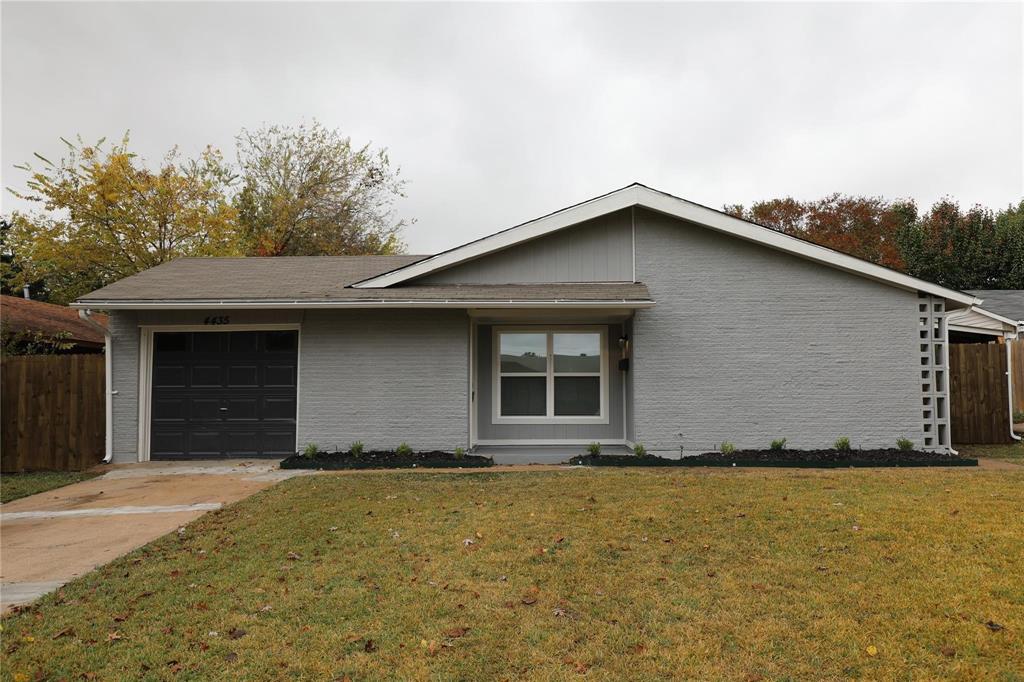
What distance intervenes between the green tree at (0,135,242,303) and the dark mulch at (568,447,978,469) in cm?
1920

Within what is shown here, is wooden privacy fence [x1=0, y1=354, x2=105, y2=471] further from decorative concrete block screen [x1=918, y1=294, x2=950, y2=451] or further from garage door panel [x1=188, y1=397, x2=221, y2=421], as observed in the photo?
decorative concrete block screen [x1=918, y1=294, x2=950, y2=451]

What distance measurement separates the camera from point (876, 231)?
3641cm

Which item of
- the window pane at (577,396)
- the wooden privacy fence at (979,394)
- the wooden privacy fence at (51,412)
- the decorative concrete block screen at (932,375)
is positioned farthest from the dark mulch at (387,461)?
the wooden privacy fence at (979,394)

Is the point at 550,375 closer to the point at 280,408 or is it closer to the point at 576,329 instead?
the point at 576,329

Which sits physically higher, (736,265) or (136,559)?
(736,265)

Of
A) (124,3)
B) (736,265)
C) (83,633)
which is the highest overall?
(124,3)

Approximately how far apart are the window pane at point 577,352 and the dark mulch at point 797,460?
6.63ft

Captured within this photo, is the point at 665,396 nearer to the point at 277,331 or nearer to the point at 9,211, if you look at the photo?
the point at 277,331

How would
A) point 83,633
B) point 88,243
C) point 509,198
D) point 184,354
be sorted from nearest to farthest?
point 83,633, point 184,354, point 88,243, point 509,198

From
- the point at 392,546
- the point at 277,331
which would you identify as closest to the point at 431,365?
the point at 277,331

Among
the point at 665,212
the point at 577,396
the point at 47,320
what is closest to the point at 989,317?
the point at 665,212

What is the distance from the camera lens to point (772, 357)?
10102 millimetres

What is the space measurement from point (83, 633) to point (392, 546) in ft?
7.48

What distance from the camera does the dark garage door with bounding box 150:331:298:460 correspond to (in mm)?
10695
